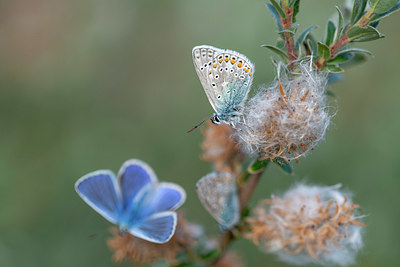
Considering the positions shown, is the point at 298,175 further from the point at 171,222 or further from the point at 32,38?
the point at 32,38

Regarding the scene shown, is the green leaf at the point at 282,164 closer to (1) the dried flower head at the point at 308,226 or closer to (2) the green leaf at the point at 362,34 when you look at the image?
(1) the dried flower head at the point at 308,226

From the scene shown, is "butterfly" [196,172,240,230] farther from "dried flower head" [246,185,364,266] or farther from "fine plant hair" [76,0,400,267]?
"dried flower head" [246,185,364,266]

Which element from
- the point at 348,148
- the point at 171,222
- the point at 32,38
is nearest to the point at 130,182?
the point at 171,222

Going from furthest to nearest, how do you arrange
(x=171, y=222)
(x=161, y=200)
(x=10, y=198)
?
(x=10, y=198) → (x=161, y=200) → (x=171, y=222)

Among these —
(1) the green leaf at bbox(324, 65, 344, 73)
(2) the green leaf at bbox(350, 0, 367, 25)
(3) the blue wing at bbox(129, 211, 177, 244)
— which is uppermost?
(2) the green leaf at bbox(350, 0, 367, 25)

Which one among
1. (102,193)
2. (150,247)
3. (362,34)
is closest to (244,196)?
(150,247)

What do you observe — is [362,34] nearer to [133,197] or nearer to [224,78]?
[224,78]

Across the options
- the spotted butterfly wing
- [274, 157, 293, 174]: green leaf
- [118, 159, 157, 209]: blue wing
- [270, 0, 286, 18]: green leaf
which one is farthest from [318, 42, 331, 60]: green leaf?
[118, 159, 157, 209]: blue wing
